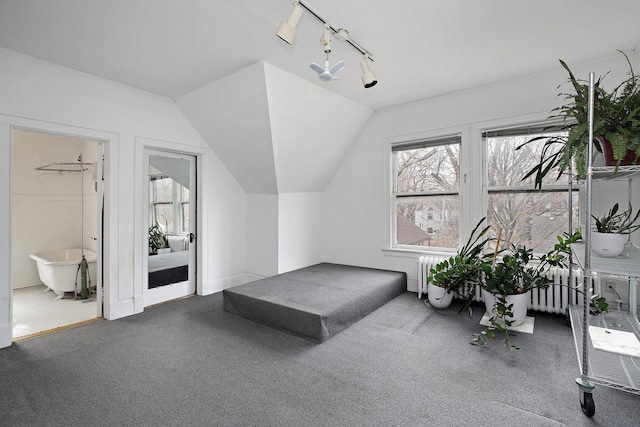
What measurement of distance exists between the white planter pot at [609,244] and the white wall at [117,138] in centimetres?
385

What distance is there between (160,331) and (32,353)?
920mm

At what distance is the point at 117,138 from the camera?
3252 millimetres

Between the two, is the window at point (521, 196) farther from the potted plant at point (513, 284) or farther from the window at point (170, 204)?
the window at point (170, 204)

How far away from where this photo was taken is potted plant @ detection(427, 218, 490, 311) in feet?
10.7

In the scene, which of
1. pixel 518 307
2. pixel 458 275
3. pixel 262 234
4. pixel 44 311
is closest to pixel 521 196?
pixel 458 275

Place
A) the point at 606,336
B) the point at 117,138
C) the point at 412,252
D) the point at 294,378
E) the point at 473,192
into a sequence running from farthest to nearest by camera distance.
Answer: the point at 412,252 → the point at 473,192 → the point at 117,138 → the point at 606,336 → the point at 294,378

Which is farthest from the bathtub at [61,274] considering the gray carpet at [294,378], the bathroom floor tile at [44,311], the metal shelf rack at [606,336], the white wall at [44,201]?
the metal shelf rack at [606,336]

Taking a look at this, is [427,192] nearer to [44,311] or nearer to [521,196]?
[521,196]

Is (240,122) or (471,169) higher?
(240,122)

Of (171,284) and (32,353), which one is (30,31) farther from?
(171,284)

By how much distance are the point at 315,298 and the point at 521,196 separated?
250 centimetres

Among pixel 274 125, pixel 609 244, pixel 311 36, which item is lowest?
pixel 609 244

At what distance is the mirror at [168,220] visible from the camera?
372 centimetres

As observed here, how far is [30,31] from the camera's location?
229cm
